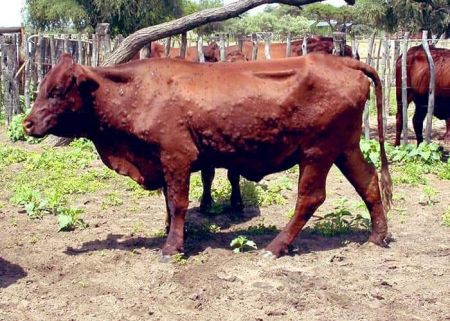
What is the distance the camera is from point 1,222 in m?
6.88

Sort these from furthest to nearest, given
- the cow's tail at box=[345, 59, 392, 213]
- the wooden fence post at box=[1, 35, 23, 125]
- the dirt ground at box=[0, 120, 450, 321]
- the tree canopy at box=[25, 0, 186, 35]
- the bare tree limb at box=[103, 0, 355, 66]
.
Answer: the tree canopy at box=[25, 0, 186, 35] → the wooden fence post at box=[1, 35, 23, 125] → the bare tree limb at box=[103, 0, 355, 66] → the cow's tail at box=[345, 59, 392, 213] → the dirt ground at box=[0, 120, 450, 321]

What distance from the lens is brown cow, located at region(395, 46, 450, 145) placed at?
35.3 ft

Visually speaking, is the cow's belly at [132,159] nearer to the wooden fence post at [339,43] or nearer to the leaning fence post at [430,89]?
the wooden fence post at [339,43]

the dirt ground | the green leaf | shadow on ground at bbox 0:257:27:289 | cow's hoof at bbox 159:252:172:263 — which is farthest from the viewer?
the green leaf

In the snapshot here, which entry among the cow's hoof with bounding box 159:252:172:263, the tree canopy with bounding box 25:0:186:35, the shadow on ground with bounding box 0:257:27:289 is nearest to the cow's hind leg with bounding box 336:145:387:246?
the cow's hoof with bounding box 159:252:172:263

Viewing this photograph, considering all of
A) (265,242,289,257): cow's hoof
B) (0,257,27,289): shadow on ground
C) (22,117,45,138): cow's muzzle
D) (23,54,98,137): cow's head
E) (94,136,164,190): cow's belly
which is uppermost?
(23,54,98,137): cow's head

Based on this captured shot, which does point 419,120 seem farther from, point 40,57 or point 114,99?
point 40,57

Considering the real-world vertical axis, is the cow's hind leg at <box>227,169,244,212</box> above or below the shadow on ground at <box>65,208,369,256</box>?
above

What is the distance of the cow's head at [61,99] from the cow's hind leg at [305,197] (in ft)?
6.09

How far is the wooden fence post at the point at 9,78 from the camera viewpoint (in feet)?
44.8

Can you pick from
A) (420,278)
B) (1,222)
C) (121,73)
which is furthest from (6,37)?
(420,278)

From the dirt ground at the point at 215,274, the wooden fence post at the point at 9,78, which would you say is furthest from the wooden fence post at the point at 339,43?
the wooden fence post at the point at 9,78

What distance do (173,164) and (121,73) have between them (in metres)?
0.90

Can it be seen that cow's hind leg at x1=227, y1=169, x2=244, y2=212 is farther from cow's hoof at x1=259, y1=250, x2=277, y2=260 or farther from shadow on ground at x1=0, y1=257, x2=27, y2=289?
shadow on ground at x1=0, y1=257, x2=27, y2=289
